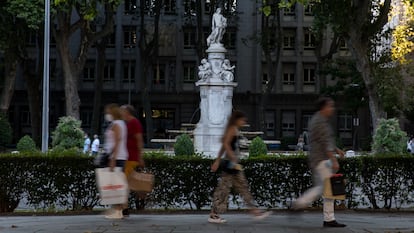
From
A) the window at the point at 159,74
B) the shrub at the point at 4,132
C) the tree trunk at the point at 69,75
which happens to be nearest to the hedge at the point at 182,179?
the tree trunk at the point at 69,75

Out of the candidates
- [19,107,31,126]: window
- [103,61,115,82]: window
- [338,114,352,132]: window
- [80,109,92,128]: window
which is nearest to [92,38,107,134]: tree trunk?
[80,109,92,128]: window

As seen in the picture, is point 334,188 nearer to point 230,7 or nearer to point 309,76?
point 230,7

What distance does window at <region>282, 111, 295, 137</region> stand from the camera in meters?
58.2

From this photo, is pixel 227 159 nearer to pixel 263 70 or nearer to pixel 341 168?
pixel 341 168

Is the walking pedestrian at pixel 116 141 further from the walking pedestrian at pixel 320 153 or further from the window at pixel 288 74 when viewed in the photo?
the window at pixel 288 74

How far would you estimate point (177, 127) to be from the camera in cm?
5750

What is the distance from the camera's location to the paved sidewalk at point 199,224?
9.47 m

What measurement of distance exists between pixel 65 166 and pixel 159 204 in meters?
2.04

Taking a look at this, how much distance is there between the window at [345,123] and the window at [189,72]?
48.3ft

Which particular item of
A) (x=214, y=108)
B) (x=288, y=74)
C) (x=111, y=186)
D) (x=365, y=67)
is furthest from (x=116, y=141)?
(x=288, y=74)

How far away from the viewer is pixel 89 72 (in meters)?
57.8

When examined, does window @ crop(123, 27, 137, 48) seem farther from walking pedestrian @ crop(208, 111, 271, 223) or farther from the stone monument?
walking pedestrian @ crop(208, 111, 271, 223)

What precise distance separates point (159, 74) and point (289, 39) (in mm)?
12797

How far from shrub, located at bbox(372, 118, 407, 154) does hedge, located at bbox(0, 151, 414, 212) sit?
1298 centimetres
